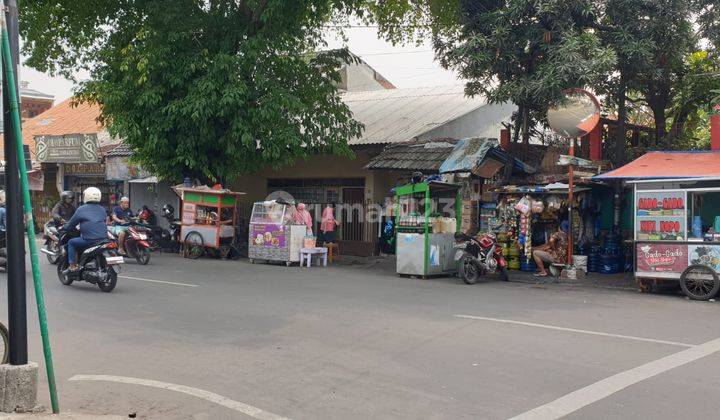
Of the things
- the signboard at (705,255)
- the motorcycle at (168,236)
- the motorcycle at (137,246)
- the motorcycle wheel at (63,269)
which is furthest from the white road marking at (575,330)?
the motorcycle at (168,236)

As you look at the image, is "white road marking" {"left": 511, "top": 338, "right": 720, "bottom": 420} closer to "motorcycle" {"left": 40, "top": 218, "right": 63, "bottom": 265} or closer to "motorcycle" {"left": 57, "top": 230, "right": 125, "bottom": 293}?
"motorcycle" {"left": 57, "top": 230, "right": 125, "bottom": 293}

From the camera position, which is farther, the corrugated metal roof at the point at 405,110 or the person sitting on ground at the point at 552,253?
the corrugated metal roof at the point at 405,110

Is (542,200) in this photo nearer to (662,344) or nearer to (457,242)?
(457,242)

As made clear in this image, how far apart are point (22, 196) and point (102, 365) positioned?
7.47ft

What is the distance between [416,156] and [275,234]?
4341mm

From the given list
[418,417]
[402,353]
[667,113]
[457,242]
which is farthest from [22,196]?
[667,113]

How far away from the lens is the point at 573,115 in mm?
14281

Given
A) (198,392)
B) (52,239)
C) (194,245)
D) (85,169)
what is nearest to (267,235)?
(194,245)

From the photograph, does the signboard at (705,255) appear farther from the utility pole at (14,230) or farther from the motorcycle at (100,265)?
the utility pole at (14,230)

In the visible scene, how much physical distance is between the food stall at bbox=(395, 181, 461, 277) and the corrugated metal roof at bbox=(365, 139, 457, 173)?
5.31 ft

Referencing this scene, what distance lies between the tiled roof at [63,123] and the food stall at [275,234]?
14.0m

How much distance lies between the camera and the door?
21062 millimetres

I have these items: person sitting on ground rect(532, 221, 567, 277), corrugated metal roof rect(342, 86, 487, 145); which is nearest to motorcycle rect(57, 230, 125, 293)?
person sitting on ground rect(532, 221, 567, 277)

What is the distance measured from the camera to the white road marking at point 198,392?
5137 mm
